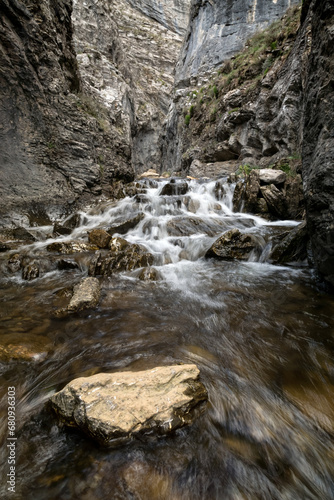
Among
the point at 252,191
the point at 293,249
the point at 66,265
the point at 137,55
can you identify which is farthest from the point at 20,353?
the point at 137,55

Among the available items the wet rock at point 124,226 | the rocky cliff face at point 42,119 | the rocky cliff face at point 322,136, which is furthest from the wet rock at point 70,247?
the rocky cliff face at point 322,136

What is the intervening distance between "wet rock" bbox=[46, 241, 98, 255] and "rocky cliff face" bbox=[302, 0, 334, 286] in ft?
14.9

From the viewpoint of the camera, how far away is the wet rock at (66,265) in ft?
14.4

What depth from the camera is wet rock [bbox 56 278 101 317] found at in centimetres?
282

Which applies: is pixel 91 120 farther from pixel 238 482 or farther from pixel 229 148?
pixel 238 482

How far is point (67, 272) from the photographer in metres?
4.30

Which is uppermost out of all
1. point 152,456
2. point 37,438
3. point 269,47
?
point 269,47

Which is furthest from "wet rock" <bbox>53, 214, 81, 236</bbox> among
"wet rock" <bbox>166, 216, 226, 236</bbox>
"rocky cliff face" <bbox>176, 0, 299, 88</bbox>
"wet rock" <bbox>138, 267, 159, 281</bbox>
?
"rocky cliff face" <bbox>176, 0, 299, 88</bbox>

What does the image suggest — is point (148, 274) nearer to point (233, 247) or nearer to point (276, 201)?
point (233, 247)

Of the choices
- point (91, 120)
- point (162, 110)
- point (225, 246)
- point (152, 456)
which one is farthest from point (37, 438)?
point (162, 110)

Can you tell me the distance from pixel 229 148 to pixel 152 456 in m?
15.4

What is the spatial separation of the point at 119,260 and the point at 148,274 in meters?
0.77

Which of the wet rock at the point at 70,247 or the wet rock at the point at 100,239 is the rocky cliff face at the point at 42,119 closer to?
the wet rock at the point at 70,247

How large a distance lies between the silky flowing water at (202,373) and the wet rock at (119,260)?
9.6 inches
